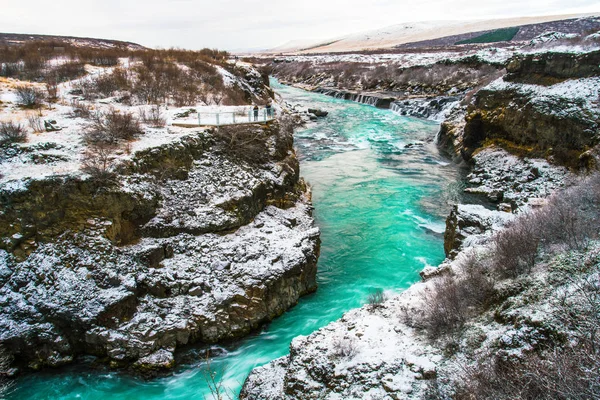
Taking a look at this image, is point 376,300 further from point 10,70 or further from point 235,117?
point 10,70

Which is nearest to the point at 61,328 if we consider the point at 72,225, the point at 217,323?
the point at 72,225

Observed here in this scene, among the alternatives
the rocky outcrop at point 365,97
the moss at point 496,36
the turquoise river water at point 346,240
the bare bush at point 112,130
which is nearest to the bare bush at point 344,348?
the turquoise river water at point 346,240

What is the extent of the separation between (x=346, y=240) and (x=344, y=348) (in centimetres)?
791

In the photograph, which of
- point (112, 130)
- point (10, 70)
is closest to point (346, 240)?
point (112, 130)

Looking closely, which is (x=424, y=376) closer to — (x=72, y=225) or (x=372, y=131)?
(x=72, y=225)

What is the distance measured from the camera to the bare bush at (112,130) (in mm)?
12875

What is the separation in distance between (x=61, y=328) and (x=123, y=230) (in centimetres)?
307

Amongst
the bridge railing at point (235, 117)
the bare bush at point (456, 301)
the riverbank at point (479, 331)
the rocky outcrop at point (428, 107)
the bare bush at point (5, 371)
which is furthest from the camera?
the rocky outcrop at point (428, 107)

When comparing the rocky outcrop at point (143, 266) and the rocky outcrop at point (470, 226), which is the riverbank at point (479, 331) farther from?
the rocky outcrop at point (143, 266)

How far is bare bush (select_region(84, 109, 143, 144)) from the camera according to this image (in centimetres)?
1288

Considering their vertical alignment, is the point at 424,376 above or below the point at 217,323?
above

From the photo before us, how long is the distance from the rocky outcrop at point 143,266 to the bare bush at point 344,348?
3.55m

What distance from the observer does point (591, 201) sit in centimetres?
954

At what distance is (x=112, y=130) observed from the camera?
13.2 metres
